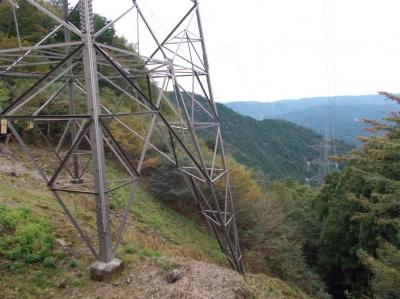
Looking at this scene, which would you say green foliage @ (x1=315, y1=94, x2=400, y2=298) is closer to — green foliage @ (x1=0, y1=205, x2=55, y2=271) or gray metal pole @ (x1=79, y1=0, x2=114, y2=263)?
gray metal pole @ (x1=79, y1=0, x2=114, y2=263)

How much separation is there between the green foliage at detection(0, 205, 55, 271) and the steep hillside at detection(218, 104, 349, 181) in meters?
44.2

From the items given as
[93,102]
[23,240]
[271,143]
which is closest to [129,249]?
[23,240]

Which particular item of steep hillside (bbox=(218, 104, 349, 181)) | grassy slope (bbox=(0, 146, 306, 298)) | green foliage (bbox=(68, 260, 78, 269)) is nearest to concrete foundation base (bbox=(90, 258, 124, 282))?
grassy slope (bbox=(0, 146, 306, 298))

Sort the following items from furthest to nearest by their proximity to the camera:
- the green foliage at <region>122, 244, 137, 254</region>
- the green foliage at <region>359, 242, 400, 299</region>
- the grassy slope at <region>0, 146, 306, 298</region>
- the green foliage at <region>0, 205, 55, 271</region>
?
1. the green foliage at <region>359, 242, 400, 299</region>
2. the green foliage at <region>122, 244, 137, 254</region>
3. the green foliage at <region>0, 205, 55, 271</region>
4. the grassy slope at <region>0, 146, 306, 298</region>

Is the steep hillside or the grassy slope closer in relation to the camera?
the grassy slope

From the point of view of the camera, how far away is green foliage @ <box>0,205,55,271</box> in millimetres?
5988

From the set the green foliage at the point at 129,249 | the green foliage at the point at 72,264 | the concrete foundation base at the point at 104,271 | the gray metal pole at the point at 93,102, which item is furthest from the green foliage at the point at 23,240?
the gray metal pole at the point at 93,102

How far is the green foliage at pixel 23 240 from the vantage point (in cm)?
599

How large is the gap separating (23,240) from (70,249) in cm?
82

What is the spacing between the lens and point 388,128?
1505cm

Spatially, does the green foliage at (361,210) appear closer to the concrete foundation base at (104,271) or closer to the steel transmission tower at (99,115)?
Answer: the steel transmission tower at (99,115)

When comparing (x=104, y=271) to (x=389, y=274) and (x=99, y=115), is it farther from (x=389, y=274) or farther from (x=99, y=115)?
(x=389, y=274)

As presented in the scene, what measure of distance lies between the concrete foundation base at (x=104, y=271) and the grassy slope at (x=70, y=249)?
12 centimetres

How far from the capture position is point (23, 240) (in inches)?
247
